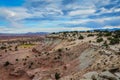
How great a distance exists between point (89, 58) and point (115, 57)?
4.68m

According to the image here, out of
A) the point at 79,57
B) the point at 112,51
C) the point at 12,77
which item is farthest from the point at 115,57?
the point at 12,77

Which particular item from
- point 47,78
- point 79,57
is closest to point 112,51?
point 79,57

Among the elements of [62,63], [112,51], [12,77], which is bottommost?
[12,77]

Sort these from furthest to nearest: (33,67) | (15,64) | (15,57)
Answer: (15,57), (15,64), (33,67)

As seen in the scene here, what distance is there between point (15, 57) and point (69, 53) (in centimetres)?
1629

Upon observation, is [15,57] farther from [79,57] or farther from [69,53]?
[79,57]

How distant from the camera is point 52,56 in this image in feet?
143

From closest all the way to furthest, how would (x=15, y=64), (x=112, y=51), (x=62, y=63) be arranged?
1. (x=112, y=51)
2. (x=62, y=63)
3. (x=15, y=64)

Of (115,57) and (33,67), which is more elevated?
(115,57)

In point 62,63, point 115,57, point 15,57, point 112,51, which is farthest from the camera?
point 15,57

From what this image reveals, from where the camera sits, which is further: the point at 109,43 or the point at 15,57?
the point at 15,57

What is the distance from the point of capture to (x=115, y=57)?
28.8m

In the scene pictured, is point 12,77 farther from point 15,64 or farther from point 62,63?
point 62,63

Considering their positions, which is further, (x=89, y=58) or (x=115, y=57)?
(x=89, y=58)
